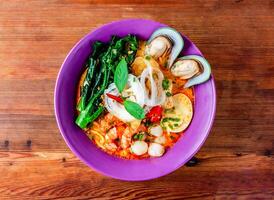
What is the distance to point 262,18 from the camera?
244 centimetres

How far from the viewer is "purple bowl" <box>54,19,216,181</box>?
215cm

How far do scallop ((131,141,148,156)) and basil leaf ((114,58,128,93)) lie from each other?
30 centimetres

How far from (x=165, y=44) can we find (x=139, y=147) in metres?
0.52

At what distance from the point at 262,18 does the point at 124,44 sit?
0.79m

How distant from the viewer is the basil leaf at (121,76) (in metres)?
2.07

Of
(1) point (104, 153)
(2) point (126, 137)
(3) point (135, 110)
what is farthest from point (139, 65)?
(1) point (104, 153)

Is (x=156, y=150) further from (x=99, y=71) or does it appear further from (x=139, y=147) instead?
(x=99, y=71)

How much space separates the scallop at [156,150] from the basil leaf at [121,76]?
349 mm

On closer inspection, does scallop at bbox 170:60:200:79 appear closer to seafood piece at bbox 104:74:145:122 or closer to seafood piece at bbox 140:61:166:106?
seafood piece at bbox 140:61:166:106

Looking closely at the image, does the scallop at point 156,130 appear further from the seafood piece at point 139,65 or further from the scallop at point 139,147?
the seafood piece at point 139,65

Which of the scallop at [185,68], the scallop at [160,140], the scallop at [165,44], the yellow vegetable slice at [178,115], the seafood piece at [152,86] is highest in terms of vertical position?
the scallop at [165,44]

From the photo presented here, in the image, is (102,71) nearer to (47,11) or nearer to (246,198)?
(47,11)

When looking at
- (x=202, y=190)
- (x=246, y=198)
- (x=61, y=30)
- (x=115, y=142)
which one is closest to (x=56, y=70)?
(x=61, y=30)

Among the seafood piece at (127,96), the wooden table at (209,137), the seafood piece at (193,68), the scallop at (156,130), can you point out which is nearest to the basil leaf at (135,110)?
the seafood piece at (127,96)
